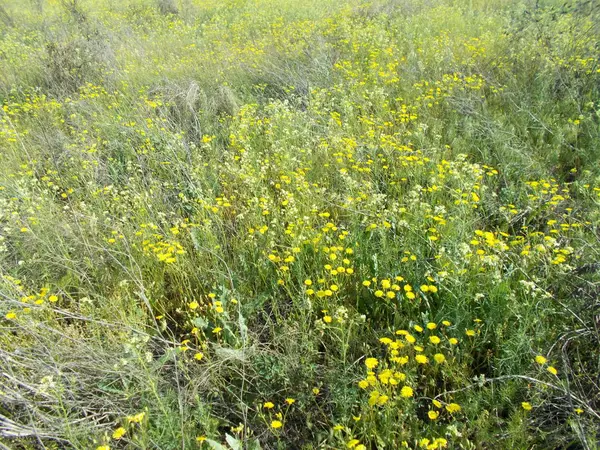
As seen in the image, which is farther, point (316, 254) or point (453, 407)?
point (316, 254)

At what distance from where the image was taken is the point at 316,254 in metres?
2.85

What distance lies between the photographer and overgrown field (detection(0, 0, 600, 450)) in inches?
76.2

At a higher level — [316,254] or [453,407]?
[316,254]

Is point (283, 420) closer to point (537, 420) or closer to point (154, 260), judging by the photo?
point (537, 420)

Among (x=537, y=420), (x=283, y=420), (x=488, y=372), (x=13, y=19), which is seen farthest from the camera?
(x=13, y=19)

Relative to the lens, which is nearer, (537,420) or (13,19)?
(537,420)

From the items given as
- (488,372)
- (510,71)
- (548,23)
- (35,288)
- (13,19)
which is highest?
(13,19)

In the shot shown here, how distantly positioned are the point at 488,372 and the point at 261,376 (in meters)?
1.20

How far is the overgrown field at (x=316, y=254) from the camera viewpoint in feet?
6.35

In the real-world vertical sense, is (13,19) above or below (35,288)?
above

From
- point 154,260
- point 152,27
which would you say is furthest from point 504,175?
point 152,27

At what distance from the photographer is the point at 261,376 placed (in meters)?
2.19

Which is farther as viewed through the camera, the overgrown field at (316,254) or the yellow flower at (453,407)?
the overgrown field at (316,254)

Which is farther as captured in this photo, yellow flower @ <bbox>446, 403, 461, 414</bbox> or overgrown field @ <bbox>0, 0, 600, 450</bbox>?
overgrown field @ <bbox>0, 0, 600, 450</bbox>
